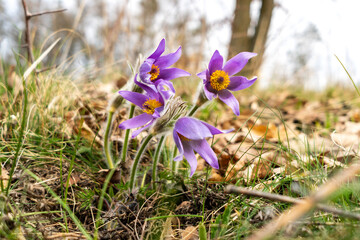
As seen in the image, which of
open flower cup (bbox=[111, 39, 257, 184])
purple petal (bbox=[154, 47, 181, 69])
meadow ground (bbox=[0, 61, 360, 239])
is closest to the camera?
meadow ground (bbox=[0, 61, 360, 239])

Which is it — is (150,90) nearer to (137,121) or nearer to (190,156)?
(137,121)

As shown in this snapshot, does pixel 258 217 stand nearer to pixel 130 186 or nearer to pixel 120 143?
pixel 130 186

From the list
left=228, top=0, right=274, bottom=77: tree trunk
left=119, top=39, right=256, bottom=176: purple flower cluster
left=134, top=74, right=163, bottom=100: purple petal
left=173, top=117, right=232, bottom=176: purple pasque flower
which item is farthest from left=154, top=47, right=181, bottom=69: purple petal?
left=228, top=0, right=274, bottom=77: tree trunk

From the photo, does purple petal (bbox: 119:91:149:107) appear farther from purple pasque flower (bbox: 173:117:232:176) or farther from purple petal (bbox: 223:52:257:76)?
purple petal (bbox: 223:52:257:76)

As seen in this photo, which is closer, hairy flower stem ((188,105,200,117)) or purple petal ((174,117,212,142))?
purple petal ((174,117,212,142))

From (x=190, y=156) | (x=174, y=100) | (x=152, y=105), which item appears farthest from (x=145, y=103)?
(x=190, y=156)

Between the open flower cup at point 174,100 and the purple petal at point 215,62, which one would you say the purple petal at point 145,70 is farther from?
the purple petal at point 215,62

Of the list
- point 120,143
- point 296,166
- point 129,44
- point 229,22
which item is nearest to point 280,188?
point 296,166
